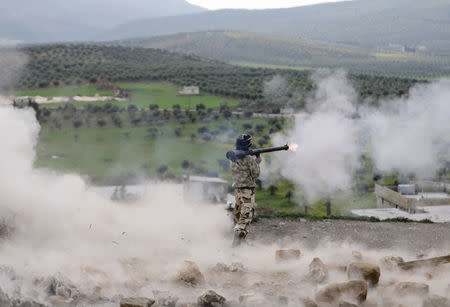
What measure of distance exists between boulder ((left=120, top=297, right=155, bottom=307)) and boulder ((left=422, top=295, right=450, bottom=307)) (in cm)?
419

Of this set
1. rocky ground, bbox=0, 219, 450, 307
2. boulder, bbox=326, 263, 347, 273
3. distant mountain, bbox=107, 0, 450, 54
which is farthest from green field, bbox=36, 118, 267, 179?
distant mountain, bbox=107, 0, 450, 54

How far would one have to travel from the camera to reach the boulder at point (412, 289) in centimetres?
889

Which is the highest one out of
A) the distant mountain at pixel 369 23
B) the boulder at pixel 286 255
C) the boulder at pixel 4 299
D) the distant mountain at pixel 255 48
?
the distant mountain at pixel 369 23

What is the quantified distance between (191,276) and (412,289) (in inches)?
145

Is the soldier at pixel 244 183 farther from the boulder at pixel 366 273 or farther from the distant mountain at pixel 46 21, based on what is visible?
the distant mountain at pixel 46 21

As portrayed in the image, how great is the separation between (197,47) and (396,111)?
62.8 meters

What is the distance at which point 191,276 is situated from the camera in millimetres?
9719

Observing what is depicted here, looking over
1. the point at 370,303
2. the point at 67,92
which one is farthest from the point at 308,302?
the point at 67,92

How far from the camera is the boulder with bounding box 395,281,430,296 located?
8.89 meters

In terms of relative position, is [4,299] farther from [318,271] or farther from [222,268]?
[318,271]

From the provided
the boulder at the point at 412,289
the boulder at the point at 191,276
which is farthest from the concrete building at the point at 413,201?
the boulder at the point at 191,276

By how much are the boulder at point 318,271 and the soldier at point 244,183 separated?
2057 mm

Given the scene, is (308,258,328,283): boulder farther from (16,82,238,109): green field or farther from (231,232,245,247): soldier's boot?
(16,82,238,109): green field

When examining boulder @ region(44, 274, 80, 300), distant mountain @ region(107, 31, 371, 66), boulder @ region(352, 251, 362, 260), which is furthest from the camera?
distant mountain @ region(107, 31, 371, 66)
